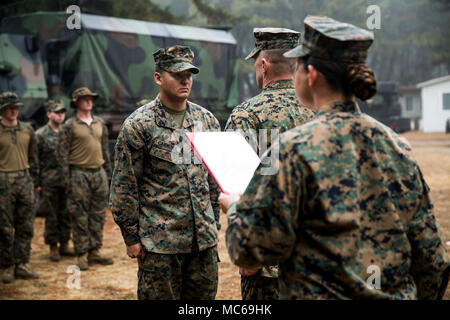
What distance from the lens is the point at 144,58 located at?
11.6 m

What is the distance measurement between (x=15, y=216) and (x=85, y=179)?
0.96 metres

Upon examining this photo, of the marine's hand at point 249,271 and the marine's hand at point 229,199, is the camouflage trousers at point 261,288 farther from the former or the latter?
the marine's hand at point 229,199

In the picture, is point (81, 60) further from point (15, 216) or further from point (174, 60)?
point (174, 60)

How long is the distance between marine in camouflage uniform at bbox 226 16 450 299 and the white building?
98.9 feet

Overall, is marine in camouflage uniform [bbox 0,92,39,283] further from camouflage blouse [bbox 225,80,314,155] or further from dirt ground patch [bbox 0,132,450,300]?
camouflage blouse [bbox 225,80,314,155]

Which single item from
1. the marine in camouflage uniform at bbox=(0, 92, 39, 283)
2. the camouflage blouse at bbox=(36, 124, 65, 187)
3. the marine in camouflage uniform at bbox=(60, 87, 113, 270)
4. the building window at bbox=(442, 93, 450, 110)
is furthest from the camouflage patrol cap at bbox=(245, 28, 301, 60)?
the building window at bbox=(442, 93, 450, 110)

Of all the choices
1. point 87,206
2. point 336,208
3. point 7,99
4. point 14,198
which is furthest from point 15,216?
point 336,208

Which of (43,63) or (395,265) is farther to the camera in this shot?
(43,63)

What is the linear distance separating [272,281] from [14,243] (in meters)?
4.42

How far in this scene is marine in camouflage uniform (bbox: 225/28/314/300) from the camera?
125 inches

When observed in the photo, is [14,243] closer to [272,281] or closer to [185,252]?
[185,252]

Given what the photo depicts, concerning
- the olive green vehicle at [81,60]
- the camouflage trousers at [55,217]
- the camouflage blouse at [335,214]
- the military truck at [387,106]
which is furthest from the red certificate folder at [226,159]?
the military truck at [387,106]

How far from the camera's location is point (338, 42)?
1.92 meters

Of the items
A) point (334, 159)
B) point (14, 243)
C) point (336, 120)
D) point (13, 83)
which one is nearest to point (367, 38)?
point (336, 120)
